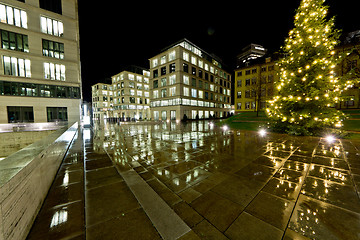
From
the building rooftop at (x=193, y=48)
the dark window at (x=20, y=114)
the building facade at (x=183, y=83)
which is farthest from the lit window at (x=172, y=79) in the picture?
the dark window at (x=20, y=114)

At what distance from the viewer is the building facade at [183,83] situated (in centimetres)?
3566

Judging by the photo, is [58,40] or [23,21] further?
[58,40]

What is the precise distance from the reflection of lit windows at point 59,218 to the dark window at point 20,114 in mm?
29449

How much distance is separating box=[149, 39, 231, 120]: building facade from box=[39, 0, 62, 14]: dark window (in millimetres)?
21961

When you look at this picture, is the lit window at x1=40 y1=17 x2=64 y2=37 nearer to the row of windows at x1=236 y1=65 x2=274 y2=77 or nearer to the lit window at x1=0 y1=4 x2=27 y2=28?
the lit window at x1=0 y1=4 x2=27 y2=28

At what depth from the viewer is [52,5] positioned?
2238cm

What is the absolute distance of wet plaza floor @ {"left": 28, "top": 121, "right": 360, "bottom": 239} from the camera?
1.97 metres

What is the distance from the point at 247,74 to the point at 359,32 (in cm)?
1952

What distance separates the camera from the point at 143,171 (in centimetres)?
418

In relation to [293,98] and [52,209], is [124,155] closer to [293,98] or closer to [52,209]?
[52,209]

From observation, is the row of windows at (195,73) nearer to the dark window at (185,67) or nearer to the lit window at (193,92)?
the dark window at (185,67)

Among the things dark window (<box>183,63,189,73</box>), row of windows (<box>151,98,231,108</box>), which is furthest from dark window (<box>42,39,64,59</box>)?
dark window (<box>183,63,189,73</box>)

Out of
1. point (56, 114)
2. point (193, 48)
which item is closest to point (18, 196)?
point (56, 114)

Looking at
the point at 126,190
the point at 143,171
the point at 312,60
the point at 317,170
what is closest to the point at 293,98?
the point at 312,60
